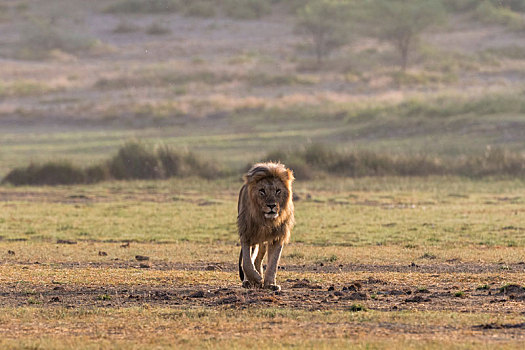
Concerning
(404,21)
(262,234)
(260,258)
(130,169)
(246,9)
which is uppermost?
(246,9)

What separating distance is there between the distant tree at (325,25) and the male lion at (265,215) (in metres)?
58.0

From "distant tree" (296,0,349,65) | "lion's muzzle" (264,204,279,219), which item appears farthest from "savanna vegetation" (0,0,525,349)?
"lion's muzzle" (264,204,279,219)

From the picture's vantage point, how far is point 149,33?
78.6 metres

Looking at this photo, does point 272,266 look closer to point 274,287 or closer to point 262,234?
point 274,287

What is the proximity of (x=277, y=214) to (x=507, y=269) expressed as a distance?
13.5ft

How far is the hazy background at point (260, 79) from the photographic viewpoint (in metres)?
37.0

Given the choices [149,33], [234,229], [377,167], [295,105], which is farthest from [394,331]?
[149,33]

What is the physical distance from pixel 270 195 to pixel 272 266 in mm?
855

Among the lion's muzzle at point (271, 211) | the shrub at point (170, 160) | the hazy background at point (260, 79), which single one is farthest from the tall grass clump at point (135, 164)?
the lion's muzzle at point (271, 211)

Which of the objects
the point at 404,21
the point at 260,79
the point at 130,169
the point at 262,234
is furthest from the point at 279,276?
the point at 404,21

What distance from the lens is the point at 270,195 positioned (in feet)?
32.8

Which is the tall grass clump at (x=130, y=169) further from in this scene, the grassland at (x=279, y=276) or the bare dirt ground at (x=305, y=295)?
the bare dirt ground at (x=305, y=295)

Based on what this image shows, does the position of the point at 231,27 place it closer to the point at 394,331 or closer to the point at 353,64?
the point at 353,64

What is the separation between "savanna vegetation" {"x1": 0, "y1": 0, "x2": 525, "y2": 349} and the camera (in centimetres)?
897
